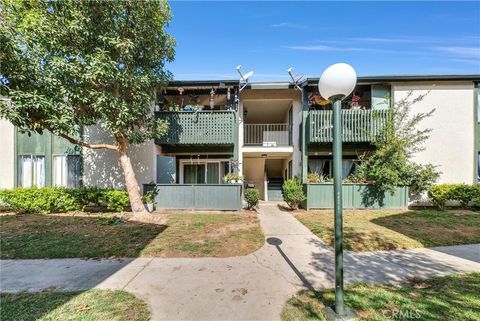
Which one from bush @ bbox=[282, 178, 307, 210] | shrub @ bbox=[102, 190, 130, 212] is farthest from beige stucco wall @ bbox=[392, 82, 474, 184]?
shrub @ bbox=[102, 190, 130, 212]

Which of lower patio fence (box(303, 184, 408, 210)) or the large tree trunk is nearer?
the large tree trunk

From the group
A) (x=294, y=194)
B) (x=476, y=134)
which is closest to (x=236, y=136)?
(x=294, y=194)

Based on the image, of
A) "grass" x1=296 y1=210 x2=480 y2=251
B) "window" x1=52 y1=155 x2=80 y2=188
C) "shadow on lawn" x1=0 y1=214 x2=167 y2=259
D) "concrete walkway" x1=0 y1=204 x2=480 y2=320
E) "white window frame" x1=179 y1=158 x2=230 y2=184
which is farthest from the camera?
"white window frame" x1=179 y1=158 x2=230 y2=184

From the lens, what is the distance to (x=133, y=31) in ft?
25.5

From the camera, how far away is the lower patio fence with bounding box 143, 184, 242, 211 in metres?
10.4

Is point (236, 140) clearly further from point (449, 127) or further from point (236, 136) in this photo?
point (449, 127)

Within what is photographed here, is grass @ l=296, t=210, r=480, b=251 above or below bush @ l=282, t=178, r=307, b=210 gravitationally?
below

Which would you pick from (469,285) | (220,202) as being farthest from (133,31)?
(469,285)

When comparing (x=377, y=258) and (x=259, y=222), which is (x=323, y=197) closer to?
(x=259, y=222)

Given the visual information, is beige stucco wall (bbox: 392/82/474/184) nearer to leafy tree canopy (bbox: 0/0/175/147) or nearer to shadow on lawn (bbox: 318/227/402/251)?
shadow on lawn (bbox: 318/227/402/251)

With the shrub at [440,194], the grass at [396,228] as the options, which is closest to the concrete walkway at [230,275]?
the grass at [396,228]

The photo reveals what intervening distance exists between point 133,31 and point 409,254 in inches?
411

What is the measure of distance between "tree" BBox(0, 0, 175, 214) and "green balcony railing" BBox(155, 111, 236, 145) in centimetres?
270

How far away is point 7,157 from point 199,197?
1011 centimetres
